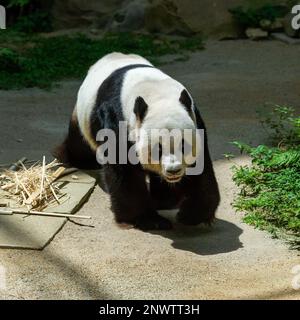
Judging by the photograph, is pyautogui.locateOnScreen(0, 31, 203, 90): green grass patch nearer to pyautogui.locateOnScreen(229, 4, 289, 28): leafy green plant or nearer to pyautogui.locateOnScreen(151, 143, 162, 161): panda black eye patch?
pyautogui.locateOnScreen(229, 4, 289, 28): leafy green plant

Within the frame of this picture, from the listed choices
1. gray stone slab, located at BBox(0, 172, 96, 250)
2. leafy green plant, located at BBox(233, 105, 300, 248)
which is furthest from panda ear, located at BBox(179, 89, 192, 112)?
gray stone slab, located at BBox(0, 172, 96, 250)

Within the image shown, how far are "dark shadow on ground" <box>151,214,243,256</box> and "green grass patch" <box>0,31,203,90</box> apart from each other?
16.7 feet

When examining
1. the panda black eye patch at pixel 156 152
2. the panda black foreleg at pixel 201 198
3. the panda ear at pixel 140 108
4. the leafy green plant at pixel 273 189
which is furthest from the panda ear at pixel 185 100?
the leafy green plant at pixel 273 189

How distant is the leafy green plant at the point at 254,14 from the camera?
13.2 meters

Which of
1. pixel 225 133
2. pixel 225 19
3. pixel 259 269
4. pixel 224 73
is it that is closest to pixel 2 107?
pixel 225 133

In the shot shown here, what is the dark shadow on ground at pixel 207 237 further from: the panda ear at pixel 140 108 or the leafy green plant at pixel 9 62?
the leafy green plant at pixel 9 62

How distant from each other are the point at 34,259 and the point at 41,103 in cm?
465

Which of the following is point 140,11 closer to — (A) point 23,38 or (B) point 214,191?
(A) point 23,38

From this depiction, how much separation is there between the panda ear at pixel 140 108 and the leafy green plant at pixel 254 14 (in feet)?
28.9

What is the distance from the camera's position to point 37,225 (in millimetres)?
5277

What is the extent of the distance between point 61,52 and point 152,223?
22.4 feet

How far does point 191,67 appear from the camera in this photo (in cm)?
1121

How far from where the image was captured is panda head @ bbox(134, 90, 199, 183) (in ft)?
15.3

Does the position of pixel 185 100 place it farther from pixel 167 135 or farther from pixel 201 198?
pixel 201 198
